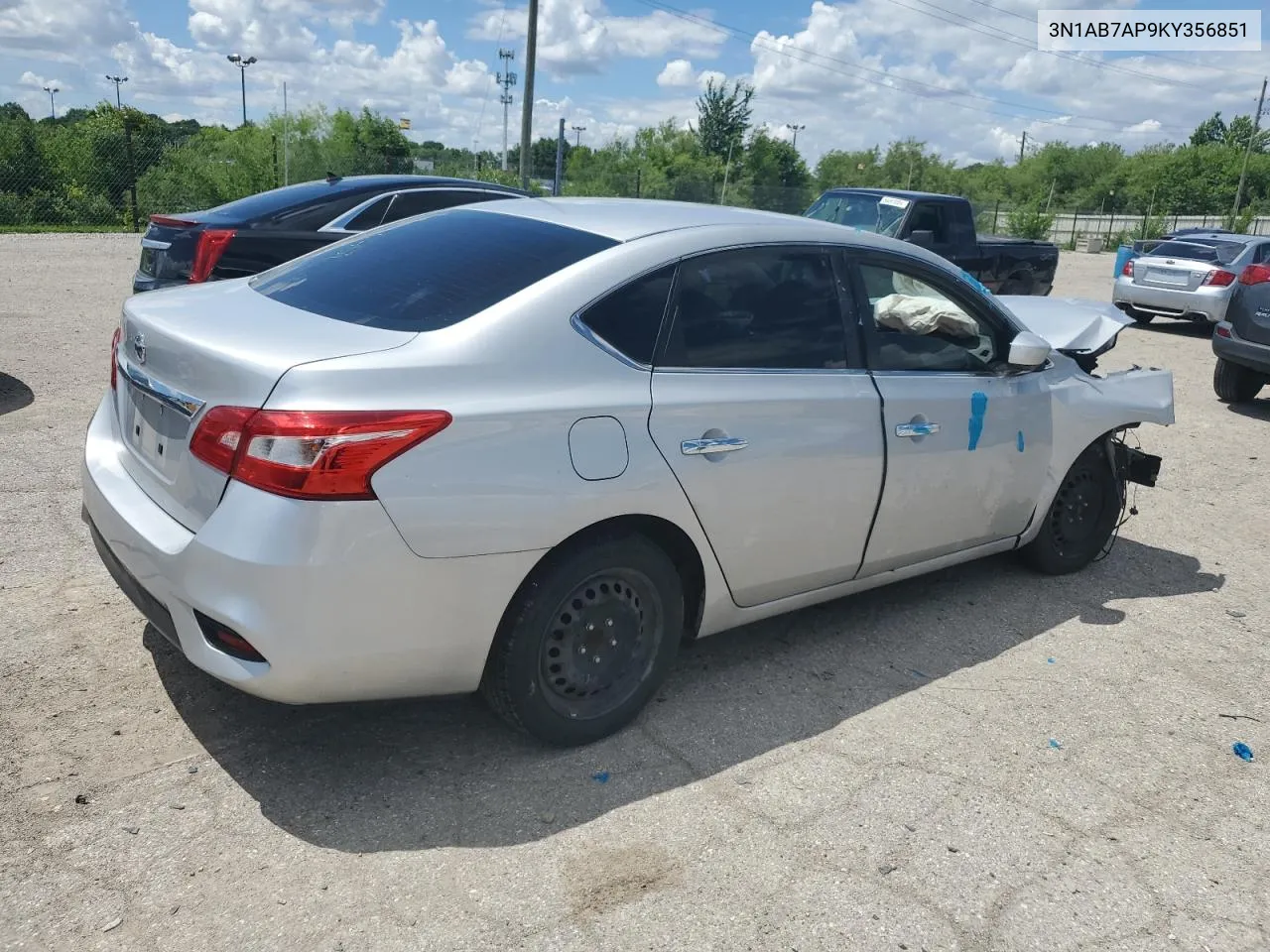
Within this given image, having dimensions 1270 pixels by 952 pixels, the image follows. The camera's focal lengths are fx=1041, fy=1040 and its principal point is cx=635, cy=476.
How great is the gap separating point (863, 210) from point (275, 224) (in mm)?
7508

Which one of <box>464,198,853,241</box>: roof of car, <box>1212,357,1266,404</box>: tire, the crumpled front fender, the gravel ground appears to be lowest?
the gravel ground

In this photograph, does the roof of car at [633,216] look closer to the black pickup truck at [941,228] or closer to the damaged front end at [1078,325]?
the damaged front end at [1078,325]

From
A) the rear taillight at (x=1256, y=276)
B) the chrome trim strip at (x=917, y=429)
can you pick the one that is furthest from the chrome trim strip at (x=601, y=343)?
the rear taillight at (x=1256, y=276)

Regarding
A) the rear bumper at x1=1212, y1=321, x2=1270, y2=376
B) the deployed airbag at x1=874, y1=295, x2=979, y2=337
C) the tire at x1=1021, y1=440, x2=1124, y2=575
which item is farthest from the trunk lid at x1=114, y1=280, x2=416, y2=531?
the rear bumper at x1=1212, y1=321, x2=1270, y2=376

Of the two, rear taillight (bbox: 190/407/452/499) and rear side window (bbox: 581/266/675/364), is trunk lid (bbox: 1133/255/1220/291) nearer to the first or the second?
rear side window (bbox: 581/266/675/364)

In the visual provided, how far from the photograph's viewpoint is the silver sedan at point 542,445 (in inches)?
106

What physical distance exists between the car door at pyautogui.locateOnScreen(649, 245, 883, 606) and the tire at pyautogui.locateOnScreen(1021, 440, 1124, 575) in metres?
1.56

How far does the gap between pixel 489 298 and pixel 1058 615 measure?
3121 millimetres

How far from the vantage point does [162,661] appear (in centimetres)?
366

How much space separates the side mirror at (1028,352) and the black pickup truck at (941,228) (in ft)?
24.9

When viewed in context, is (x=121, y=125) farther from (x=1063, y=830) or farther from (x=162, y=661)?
(x=1063, y=830)

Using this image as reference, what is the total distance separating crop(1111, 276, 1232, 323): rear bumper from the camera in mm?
14938

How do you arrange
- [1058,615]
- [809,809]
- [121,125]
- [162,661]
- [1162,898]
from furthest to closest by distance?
1. [121,125]
2. [1058,615]
3. [162,661]
4. [809,809]
5. [1162,898]

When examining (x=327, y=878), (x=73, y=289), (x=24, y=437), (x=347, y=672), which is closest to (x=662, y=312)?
(x=347, y=672)
